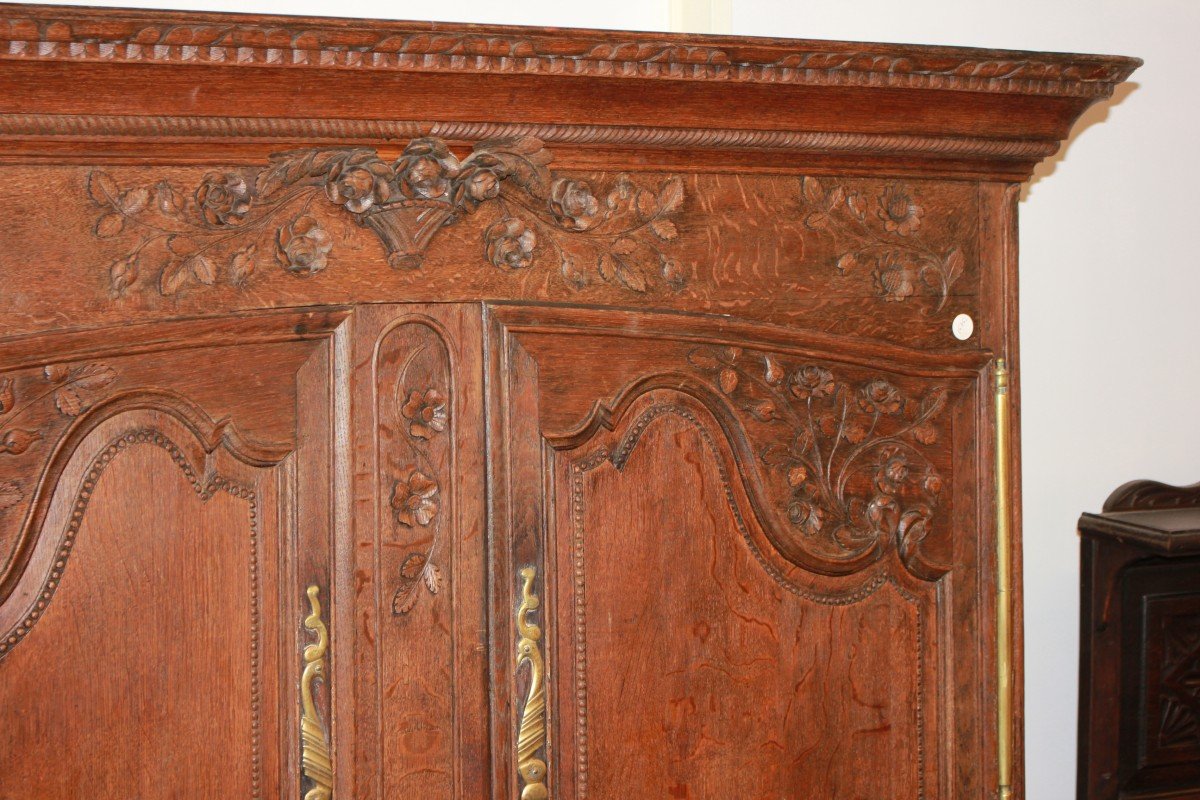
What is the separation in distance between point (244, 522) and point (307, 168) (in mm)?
360

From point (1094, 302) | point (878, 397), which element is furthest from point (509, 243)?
point (1094, 302)

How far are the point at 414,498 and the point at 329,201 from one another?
32cm

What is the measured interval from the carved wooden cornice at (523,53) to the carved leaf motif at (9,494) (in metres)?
0.39

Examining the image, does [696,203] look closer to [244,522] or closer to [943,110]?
[943,110]

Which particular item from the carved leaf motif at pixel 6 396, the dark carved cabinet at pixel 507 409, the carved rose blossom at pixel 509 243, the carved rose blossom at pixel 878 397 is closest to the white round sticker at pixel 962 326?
the dark carved cabinet at pixel 507 409

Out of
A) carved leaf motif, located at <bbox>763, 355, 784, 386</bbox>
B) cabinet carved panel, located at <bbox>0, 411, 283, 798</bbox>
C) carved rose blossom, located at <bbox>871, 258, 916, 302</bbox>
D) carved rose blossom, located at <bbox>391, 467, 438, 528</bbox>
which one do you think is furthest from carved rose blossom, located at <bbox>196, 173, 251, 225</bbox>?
carved rose blossom, located at <bbox>871, 258, 916, 302</bbox>

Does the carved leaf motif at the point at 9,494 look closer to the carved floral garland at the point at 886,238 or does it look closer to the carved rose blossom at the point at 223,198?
the carved rose blossom at the point at 223,198

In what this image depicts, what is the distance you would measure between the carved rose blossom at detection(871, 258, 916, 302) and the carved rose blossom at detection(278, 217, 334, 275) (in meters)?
0.64

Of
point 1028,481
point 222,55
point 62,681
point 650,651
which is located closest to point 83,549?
point 62,681

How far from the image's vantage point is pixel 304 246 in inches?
45.5

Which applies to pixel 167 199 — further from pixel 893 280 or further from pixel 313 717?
pixel 893 280

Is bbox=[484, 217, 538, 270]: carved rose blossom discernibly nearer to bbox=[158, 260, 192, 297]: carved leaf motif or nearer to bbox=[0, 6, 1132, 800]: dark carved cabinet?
bbox=[0, 6, 1132, 800]: dark carved cabinet

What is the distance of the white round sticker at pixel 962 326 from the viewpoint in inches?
55.3

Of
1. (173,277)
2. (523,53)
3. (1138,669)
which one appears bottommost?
(1138,669)
